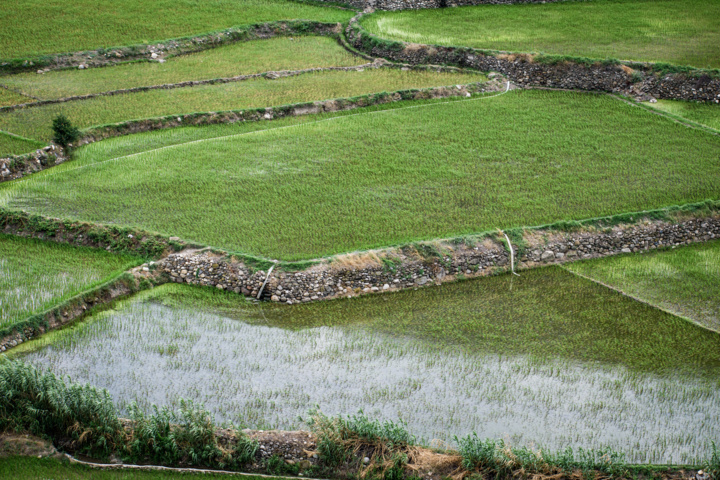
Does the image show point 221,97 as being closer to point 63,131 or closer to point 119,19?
point 63,131

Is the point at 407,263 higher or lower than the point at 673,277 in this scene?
higher

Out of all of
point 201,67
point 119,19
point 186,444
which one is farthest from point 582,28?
point 186,444

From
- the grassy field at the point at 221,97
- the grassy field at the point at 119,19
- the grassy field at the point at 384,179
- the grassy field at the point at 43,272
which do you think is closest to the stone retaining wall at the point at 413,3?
the grassy field at the point at 119,19

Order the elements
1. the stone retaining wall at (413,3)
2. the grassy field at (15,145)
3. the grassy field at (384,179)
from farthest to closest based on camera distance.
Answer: the stone retaining wall at (413,3)
the grassy field at (15,145)
the grassy field at (384,179)

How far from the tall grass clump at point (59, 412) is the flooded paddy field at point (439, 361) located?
0.73 meters

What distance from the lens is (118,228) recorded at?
12.2 m

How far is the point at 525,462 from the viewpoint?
7816mm

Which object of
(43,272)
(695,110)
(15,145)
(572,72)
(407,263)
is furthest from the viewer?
(572,72)

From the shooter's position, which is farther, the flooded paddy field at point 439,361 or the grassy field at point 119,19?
the grassy field at point 119,19

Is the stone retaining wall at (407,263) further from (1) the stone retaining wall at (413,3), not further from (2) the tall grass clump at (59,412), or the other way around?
(1) the stone retaining wall at (413,3)

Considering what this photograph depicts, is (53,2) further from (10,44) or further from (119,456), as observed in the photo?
(119,456)

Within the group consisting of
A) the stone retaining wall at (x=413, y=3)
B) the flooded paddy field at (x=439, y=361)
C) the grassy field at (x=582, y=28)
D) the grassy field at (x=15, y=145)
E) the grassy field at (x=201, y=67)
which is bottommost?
the flooded paddy field at (x=439, y=361)

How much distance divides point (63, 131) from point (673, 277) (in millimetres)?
13514

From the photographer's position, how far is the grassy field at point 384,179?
494 inches
